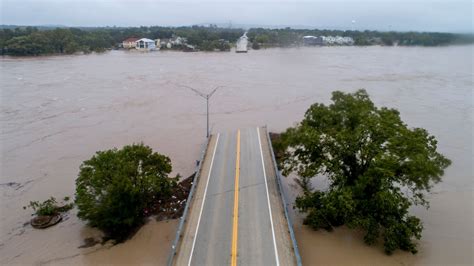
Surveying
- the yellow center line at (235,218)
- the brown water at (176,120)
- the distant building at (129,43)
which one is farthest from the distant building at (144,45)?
the yellow center line at (235,218)

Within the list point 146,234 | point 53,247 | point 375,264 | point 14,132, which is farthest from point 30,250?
point 14,132

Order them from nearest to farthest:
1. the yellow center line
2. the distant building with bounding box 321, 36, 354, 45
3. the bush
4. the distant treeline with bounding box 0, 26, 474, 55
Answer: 1. the yellow center line
2. the bush
3. the distant treeline with bounding box 0, 26, 474, 55
4. the distant building with bounding box 321, 36, 354, 45

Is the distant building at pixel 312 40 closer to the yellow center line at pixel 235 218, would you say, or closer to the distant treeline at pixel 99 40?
the distant treeline at pixel 99 40

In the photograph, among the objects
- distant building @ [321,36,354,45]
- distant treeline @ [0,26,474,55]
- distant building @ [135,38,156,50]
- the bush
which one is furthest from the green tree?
distant building @ [321,36,354,45]

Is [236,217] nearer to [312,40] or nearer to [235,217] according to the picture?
[235,217]

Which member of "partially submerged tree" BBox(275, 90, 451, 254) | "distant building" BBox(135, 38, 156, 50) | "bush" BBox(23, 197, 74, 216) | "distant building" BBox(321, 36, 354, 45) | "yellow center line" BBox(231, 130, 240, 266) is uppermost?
"distant building" BBox(321, 36, 354, 45)

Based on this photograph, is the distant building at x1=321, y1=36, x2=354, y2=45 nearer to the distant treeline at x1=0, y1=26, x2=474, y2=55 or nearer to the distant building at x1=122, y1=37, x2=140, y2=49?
the distant treeline at x1=0, y1=26, x2=474, y2=55

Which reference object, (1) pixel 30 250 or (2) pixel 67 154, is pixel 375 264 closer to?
(1) pixel 30 250
